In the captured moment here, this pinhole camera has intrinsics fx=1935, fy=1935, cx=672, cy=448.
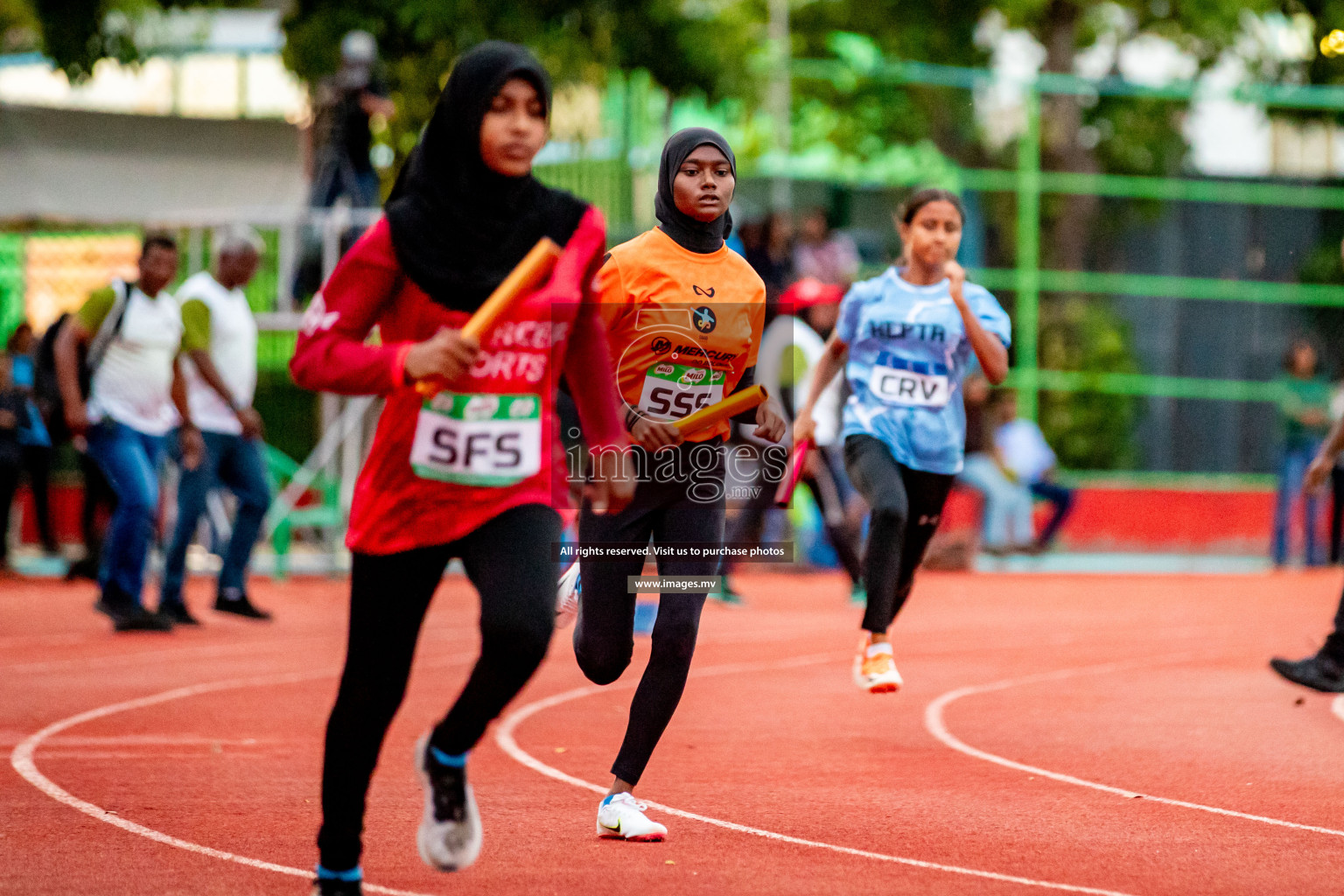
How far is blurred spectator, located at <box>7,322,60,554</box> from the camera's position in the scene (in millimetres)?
16141

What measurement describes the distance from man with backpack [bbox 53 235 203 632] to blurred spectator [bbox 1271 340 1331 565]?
11.7m

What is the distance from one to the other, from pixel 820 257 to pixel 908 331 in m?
9.69

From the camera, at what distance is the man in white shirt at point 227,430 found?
1167cm

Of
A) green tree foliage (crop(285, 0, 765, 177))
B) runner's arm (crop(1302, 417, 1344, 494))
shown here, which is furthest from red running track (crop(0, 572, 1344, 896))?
green tree foliage (crop(285, 0, 765, 177))

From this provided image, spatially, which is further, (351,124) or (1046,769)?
(351,124)

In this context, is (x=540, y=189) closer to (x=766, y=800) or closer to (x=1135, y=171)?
(x=766, y=800)

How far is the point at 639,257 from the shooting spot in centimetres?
611

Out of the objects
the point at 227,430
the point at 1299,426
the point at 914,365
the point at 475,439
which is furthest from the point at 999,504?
the point at 475,439

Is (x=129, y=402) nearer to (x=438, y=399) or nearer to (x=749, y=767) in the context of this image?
(x=749, y=767)

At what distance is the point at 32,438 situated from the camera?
1617 cm

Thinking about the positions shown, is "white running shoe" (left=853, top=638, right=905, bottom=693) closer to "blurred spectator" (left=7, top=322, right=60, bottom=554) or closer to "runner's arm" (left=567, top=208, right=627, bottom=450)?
"runner's arm" (left=567, top=208, right=627, bottom=450)

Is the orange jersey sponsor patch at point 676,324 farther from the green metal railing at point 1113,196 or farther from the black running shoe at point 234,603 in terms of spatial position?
the green metal railing at point 1113,196

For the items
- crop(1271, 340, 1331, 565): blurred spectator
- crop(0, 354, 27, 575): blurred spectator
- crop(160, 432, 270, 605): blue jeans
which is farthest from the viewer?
crop(1271, 340, 1331, 565): blurred spectator

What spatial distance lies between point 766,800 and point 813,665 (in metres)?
4.14
